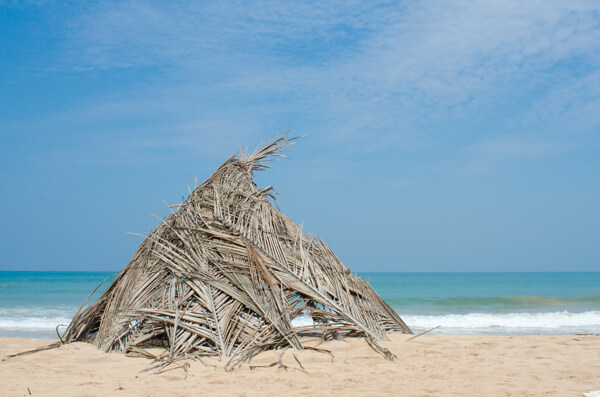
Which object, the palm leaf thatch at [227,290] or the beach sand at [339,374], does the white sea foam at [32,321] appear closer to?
the palm leaf thatch at [227,290]

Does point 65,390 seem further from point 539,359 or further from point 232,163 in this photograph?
point 539,359

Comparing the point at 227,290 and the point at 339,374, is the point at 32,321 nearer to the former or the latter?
the point at 227,290

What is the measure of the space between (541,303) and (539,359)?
1766 cm

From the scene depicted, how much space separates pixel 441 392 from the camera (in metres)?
4.09

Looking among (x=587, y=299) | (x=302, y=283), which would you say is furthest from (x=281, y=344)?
(x=587, y=299)

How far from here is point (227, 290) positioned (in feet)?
17.2

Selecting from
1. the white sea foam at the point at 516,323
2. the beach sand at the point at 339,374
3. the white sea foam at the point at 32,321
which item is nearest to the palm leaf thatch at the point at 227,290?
the beach sand at the point at 339,374

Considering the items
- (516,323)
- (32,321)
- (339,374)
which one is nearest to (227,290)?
(339,374)

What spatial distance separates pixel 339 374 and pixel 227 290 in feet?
4.66

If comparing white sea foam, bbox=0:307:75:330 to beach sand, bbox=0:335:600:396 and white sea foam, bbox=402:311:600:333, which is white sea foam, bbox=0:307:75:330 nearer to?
beach sand, bbox=0:335:600:396

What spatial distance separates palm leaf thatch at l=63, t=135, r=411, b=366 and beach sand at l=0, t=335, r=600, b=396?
8.7 inches

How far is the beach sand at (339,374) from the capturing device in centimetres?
419

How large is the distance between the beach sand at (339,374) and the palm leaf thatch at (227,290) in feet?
0.72

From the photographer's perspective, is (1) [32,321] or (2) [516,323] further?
(1) [32,321]
